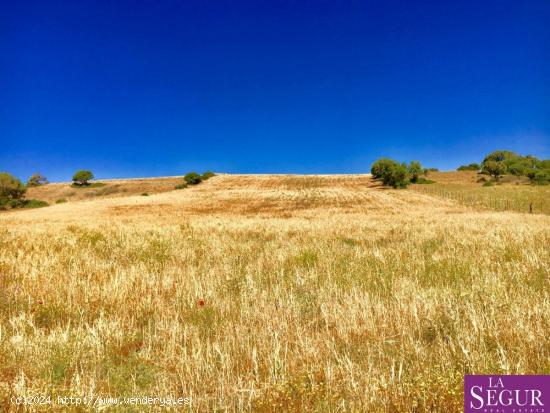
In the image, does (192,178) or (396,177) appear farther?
(192,178)

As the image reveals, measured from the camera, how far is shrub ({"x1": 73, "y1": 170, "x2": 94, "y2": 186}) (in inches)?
4444

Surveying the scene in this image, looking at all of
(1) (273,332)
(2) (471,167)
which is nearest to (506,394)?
(1) (273,332)

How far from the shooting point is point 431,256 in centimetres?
879

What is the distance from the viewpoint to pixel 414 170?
341ft

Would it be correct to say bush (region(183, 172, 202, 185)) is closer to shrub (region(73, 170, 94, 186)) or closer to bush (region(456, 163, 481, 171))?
shrub (region(73, 170, 94, 186))

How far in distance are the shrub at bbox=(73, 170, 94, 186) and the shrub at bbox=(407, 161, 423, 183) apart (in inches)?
4463

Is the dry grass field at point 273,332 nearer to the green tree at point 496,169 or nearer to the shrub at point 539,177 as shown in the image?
the shrub at point 539,177

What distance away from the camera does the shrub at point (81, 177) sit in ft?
370

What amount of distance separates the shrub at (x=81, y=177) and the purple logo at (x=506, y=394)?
131m

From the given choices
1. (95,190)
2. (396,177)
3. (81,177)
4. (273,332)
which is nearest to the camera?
(273,332)

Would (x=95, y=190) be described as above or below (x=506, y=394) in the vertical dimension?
above

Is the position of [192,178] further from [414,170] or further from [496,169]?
[496,169]

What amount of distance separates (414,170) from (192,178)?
241ft

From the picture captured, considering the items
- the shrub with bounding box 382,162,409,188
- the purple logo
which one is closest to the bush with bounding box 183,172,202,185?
the shrub with bounding box 382,162,409,188
